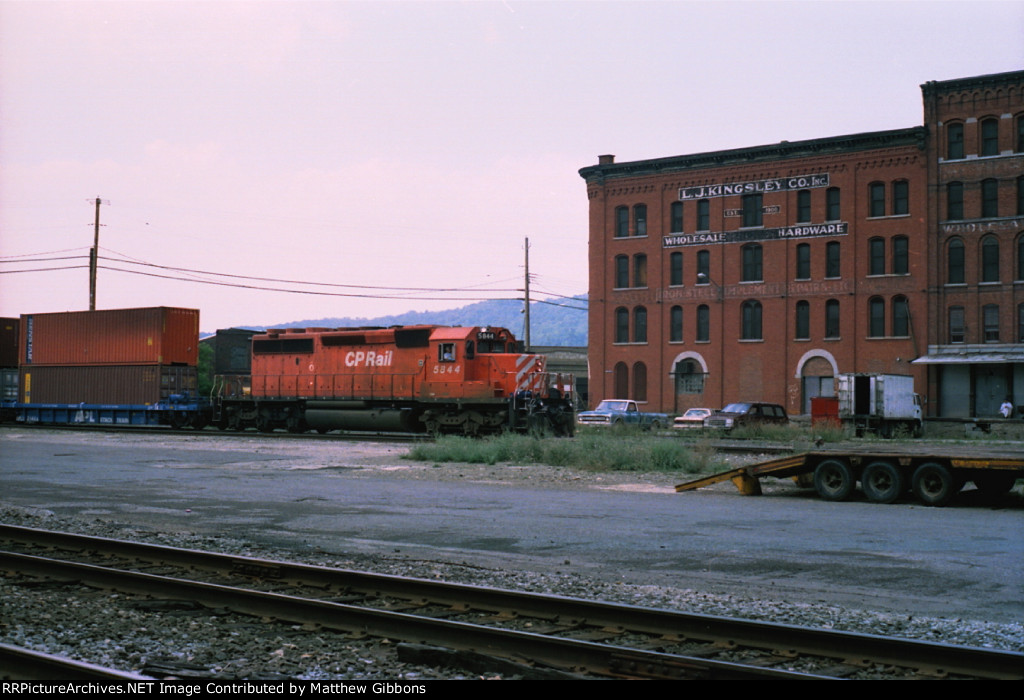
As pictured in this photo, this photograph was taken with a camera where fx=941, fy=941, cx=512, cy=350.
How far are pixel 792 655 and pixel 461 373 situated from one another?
25158mm

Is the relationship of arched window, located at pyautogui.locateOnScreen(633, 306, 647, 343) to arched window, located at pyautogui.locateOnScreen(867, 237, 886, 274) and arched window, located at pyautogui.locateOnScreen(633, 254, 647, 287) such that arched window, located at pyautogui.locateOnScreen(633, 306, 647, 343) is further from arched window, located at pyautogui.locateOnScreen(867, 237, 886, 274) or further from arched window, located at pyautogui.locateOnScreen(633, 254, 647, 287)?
arched window, located at pyautogui.locateOnScreen(867, 237, 886, 274)

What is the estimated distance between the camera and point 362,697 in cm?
515

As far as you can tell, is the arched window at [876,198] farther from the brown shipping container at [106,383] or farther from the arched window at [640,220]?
the brown shipping container at [106,383]

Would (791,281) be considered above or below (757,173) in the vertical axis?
below

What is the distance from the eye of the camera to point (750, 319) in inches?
2092

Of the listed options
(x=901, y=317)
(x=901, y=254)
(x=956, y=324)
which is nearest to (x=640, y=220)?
(x=901, y=254)

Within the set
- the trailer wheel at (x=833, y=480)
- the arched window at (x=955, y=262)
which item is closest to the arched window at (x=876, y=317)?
the arched window at (x=955, y=262)

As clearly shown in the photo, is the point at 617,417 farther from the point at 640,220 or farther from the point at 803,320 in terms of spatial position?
the point at 640,220

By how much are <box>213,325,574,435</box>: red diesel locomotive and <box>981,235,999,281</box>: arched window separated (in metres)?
27.4

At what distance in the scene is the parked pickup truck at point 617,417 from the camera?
1554 inches

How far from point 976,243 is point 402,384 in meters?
31.8

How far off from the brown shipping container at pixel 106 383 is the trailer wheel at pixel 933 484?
3127cm

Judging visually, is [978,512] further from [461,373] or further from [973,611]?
[461,373]

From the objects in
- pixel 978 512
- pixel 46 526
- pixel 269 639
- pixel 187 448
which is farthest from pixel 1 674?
pixel 187 448
